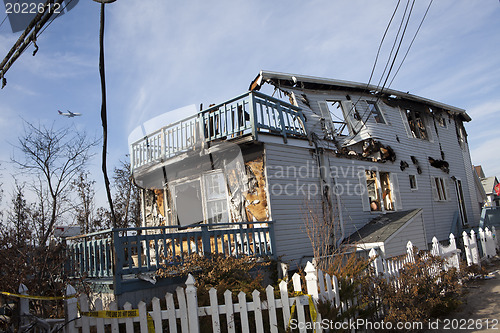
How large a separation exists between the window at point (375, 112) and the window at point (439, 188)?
4.15 metres

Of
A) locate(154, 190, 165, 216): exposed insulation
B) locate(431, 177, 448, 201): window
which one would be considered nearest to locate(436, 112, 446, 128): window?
locate(431, 177, 448, 201): window

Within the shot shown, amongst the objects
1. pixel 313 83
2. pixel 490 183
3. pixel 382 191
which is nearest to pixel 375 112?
pixel 382 191

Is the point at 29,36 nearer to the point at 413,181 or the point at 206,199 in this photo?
the point at 206,199

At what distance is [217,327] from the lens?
4.48 metres

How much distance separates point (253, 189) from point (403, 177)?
26.7ft

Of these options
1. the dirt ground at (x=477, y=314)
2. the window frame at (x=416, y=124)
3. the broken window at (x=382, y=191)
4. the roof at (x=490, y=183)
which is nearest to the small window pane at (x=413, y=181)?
the broken window at (x=382, y=191)

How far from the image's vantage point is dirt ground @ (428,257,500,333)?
19.7ft

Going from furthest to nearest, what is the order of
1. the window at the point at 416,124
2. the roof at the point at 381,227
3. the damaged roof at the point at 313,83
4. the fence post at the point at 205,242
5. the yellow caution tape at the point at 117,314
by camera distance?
1. the window at the point at 416,124
2. the damaged roof at the point at 313,83
3. the roof at the point at 381,227
4. the fence post at the point at 205,242
5. the yellow caution tape at the point at 117,314

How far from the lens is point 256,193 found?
33.2ft

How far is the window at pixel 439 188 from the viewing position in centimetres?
1715

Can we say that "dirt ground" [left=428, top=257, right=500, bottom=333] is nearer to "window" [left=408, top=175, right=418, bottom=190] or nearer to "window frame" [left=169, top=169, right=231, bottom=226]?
"window frame" [left=169, top=169, right=231, bottom=226]

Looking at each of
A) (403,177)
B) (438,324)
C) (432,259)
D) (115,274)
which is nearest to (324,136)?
(403,177)

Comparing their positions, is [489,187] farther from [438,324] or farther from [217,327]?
[217,327]

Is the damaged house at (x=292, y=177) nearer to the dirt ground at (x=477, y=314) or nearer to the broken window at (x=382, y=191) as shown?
the broken window at (x=382, y=191)
